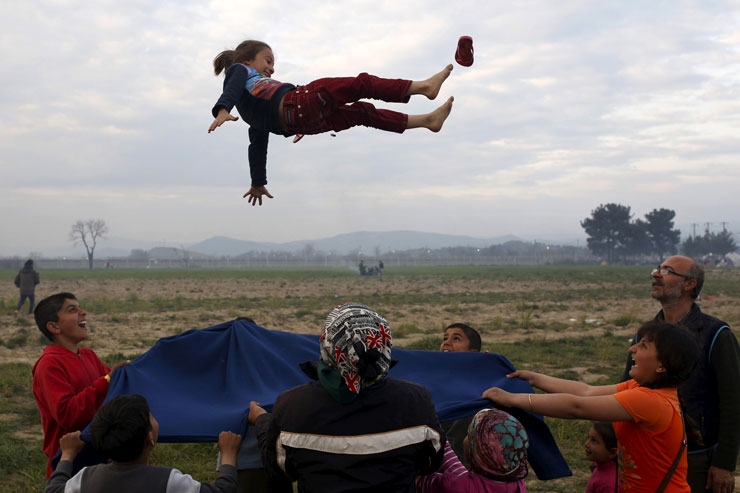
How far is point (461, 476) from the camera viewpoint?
286 centimetres

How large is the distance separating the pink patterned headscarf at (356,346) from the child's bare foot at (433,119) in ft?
6.33

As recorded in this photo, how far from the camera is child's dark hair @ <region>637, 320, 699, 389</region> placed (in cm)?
326

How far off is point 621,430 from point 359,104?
92.4 inches

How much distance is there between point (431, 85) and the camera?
382 centimetres

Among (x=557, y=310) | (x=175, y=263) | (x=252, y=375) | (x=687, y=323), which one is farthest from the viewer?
(x=175, y=263)

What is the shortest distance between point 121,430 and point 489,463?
1566mm

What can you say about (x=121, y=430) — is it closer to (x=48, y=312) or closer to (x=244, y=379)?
(x=244, y=379)

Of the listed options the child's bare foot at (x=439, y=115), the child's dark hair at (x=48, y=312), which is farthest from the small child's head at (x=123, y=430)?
the child's bare foot at (x=439, y=115)

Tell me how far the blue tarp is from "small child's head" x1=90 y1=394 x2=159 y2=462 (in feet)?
1.27

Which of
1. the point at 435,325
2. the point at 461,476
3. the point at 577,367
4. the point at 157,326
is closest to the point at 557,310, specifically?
the point at 435,325

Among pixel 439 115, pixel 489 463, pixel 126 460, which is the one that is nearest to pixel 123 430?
pixel 126 460

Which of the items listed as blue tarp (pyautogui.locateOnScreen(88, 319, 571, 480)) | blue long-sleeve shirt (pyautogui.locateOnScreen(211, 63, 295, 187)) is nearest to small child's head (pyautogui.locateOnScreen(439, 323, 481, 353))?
blue tarp (pyautogui.locateOnScreen(88, 319, 571, 480))

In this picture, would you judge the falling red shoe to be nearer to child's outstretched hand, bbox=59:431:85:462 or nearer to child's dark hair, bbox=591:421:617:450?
child's dark hair, bbox=591:421:617:450

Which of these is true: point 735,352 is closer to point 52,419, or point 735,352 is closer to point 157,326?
point 52,419
